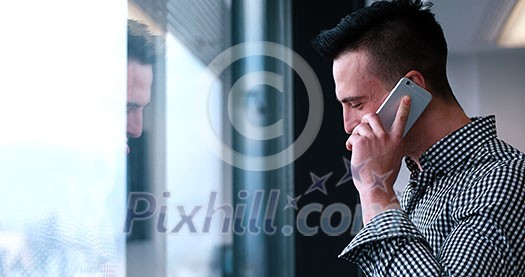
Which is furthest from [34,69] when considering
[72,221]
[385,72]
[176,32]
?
[385,72]

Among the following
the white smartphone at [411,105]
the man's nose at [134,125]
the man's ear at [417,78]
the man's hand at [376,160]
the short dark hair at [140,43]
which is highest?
the short dark hair at [140,43]

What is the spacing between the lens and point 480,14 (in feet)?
5.83

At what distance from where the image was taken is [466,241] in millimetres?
726

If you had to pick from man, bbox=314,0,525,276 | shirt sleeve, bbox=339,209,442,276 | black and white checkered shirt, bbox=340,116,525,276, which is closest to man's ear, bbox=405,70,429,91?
man, bbox=314,0,525,276

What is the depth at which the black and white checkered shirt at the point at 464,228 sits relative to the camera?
719 millimetres

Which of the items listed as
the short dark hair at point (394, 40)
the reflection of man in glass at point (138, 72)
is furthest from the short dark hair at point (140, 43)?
the short dark hair at point (394, 40)

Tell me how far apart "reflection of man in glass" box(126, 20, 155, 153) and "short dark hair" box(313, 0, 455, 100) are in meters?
0.23

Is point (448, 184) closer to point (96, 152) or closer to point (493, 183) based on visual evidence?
point (493, 183)

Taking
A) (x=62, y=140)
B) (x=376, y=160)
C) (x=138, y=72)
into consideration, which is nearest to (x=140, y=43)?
(x=138, y=72)

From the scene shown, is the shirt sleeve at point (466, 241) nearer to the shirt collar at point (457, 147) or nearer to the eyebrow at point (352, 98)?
the shirt collar at point (457, 147)

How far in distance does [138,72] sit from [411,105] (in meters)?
0.32

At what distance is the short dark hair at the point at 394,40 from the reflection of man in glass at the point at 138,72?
23 cm

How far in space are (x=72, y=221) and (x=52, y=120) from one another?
106 millimetres

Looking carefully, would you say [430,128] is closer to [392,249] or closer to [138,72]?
[392,249]
